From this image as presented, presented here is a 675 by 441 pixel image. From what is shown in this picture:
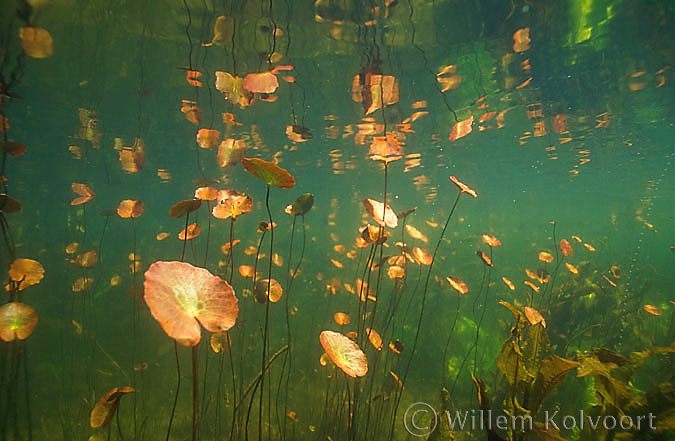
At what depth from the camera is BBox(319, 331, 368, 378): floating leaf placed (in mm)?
1523

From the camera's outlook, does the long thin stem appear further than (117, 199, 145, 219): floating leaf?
No

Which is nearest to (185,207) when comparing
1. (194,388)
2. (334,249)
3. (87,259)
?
(194,388)

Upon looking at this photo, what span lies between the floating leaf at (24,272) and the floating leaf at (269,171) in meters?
2.60

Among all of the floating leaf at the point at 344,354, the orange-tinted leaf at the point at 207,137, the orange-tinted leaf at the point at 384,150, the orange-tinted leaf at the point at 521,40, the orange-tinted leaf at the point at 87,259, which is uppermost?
the orange-tinted leaf at the point at 521,40

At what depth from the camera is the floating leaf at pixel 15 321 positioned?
2203 millimetres

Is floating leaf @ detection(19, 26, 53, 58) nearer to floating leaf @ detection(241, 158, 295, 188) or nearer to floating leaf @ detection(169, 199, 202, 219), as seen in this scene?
floating leaf @ detection(169, 199, 202, 219)

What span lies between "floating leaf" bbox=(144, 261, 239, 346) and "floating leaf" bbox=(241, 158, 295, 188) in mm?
618

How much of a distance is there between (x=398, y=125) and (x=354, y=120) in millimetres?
2060

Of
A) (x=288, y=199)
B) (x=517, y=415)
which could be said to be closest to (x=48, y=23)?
(x=517, y=415)

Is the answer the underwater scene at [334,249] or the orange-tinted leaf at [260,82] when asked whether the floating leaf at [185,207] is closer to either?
the underwater scene at [334,249]

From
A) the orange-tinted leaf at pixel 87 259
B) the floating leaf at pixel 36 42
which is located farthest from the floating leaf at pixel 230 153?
the floating leaf at pixel 36 42

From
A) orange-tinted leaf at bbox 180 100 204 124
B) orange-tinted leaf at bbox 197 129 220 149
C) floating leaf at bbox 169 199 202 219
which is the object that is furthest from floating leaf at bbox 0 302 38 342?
orange-tinted leaf at bbox 180 100 204 124

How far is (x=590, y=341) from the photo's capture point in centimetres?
740

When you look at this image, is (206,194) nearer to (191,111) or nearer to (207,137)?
(207,137)
